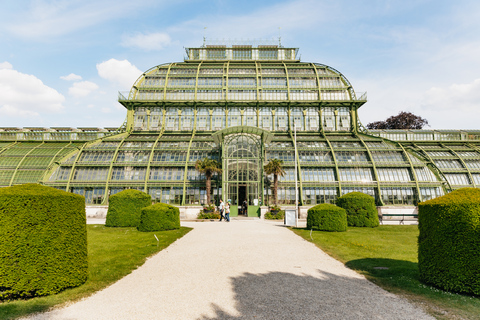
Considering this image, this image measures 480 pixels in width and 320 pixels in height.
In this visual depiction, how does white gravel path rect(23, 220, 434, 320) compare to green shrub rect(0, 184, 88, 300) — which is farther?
green shrub rect(0, 184, 88, 300)

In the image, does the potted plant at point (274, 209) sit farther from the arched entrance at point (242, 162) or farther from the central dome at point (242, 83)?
the central dome at point (242, 83)

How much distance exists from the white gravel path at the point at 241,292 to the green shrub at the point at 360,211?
39.9 feet

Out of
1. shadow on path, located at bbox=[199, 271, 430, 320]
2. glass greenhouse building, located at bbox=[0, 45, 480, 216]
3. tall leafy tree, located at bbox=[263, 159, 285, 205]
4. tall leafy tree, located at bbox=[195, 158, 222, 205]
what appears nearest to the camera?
shadow on path, located at bbox=[199, 271, 430, 320]

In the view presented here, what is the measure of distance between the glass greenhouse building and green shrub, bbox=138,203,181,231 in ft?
47.0

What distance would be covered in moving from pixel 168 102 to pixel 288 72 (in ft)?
67.5

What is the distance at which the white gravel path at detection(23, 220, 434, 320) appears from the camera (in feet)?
23.0

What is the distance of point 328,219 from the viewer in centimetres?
2136

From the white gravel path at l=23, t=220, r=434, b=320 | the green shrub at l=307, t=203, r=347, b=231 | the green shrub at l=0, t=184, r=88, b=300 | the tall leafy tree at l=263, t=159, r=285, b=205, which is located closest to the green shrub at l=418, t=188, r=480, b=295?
the white gravel path at l=23, t=220, r=434, b=320

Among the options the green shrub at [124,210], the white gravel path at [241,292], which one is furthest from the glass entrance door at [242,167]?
the white gravel path at [241,292]

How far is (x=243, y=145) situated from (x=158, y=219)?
18.7 meters

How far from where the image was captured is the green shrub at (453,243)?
8.11 metres

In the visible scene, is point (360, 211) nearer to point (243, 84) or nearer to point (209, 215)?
point (209, 215)

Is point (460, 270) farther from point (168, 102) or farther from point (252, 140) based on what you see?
point (168, 102)

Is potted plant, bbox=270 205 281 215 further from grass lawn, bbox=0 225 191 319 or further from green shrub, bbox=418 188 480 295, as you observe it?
green shrub, bbox=418 188 480 295
